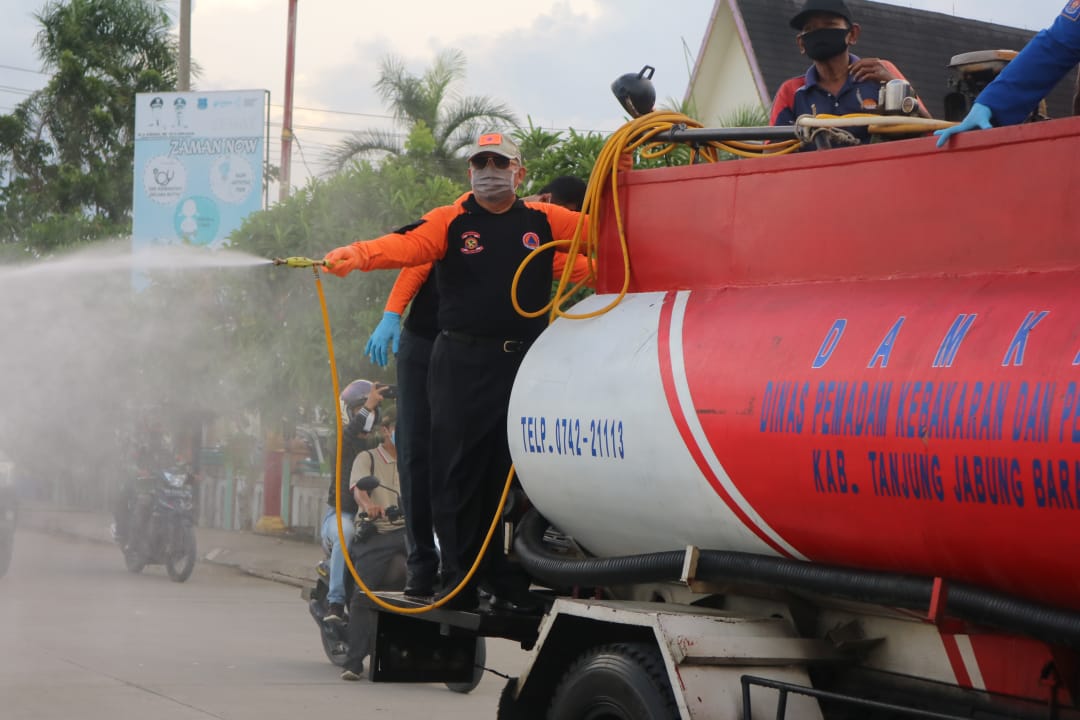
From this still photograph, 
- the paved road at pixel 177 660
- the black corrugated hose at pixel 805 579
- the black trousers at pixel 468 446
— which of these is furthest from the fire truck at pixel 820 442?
the paved road at pixel 177 660

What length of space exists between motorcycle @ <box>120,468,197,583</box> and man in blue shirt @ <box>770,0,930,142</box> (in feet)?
36.0

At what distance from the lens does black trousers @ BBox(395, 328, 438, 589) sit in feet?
19.6

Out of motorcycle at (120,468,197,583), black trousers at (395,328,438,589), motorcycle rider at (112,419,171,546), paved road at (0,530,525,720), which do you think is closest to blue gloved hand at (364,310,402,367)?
black trousers at (395,328,438,589)

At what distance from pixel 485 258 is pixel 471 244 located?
8 cm

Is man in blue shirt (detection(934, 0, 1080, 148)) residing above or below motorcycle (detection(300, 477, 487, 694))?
above

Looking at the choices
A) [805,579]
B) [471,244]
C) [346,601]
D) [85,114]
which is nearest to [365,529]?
[346,601]

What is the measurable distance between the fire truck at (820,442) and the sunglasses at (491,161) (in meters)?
0.55

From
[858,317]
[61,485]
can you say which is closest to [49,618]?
[858,317]

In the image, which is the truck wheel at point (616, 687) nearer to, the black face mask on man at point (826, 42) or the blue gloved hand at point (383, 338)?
the blue gloved hand at point (383, 338)

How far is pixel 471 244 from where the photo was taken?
556 cm

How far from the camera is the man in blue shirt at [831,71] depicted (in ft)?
18.7

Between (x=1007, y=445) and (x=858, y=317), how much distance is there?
672 mm

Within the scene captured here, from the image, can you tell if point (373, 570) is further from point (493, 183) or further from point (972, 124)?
point (972, 124)

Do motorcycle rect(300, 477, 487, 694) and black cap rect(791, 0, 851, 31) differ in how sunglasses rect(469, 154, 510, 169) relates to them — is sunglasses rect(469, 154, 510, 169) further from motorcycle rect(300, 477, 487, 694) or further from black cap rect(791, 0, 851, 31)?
motorcycle rect(300, 477, 487, 694)
